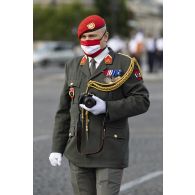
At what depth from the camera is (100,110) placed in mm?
4891

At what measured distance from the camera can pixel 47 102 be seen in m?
20.0

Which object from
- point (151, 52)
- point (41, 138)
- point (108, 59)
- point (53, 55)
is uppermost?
point (53, 55)

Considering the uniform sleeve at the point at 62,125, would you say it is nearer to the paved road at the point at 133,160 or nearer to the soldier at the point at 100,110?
the soldier at the point at 100,110

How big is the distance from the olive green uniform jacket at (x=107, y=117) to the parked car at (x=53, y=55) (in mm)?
41750

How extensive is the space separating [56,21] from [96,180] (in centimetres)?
8502

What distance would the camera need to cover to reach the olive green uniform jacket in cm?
497

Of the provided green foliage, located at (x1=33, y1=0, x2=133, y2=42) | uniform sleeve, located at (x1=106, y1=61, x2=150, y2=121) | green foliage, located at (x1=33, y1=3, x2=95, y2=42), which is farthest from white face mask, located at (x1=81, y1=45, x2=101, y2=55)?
green foliage, located at (x1=33, y1=3, x2=95, y2=42)

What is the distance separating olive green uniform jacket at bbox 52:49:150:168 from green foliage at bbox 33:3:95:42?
8005cm

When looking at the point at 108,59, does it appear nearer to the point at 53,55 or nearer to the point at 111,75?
the point at 111,75

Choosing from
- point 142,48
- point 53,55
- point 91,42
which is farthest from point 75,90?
point 53,55
